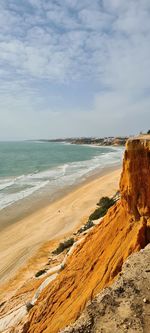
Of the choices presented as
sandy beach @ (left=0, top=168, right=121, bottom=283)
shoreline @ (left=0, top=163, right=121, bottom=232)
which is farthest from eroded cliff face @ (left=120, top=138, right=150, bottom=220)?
shoreline @ (left=0, top=163, right=121, bottom=232)

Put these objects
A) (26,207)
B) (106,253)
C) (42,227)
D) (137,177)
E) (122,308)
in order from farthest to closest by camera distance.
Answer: (26,207), (42,227), (137,177), (106,253), (122,308)

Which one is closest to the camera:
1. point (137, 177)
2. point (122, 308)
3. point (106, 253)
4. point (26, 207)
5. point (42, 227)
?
point (122, 308)

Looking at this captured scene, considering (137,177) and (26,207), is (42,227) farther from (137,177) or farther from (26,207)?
(137,177)

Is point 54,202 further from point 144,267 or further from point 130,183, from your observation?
point 144,267

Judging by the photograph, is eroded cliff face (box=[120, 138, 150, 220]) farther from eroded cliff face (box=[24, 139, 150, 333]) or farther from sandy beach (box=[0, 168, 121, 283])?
sandy beach (box=[0, 168, 121, 283])

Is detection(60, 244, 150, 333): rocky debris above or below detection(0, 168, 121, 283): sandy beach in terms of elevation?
above

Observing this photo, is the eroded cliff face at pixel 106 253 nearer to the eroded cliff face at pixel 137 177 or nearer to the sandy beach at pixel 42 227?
the eroded cliff face at pixel 137 177

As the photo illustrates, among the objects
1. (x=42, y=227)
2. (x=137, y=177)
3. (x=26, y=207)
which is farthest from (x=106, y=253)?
(x=26, y=207)
